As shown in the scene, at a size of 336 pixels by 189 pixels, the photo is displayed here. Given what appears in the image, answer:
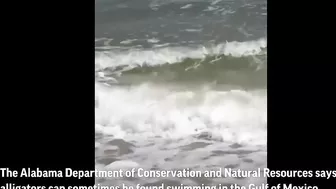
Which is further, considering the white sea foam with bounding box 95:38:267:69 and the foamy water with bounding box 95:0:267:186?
the white sea foam with bounding box 95:38:267:69

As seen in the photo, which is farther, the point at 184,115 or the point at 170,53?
the point at 170,53

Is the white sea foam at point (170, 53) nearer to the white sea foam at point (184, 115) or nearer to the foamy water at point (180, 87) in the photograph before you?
the foamy water at point (180, 87)

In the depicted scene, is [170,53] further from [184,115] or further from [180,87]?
[184,115]

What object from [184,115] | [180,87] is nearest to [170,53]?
[180,87]

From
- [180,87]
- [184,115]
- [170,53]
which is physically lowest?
→ [184,115]

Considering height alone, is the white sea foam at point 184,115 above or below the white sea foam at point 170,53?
below

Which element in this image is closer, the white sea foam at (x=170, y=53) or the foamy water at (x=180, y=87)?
the foamy water at (x=180, y=87)

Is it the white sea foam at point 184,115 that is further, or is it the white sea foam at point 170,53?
the white sea foam at point 170,53

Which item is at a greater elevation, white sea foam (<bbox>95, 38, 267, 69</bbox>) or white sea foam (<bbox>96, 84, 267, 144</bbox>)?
white sea foam (<bbox>95, 38, 267, 69</bbox>)

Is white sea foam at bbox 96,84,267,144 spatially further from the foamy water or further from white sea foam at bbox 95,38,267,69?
white sea foam at bbox 95,38,267,69

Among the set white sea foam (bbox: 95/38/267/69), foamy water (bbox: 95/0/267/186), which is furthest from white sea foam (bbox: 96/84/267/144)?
white sea foam (bbox: 95/38/267/69)

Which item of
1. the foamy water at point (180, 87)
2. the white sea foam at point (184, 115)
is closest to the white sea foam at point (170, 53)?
the foamy water at point (180, 87)
